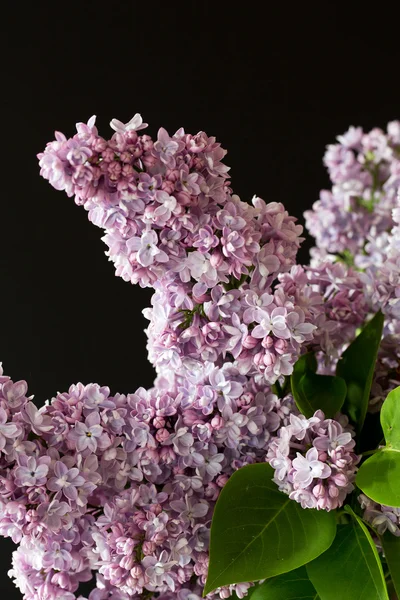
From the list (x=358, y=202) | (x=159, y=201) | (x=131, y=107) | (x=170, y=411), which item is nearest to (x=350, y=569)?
(x=170, y=411)

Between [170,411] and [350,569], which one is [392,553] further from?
[170,411]

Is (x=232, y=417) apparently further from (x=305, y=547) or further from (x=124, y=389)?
(x=124, y=389)

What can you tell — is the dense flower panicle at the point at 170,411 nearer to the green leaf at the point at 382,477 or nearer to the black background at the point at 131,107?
the green leaf at the point at 382,477

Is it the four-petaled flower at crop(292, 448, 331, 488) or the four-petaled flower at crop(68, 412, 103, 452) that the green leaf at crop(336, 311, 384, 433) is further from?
the four-petaled flower at crop(68, 412, 103, 452)

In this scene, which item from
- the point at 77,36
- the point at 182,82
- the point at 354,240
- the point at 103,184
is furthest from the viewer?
the point at 182,82

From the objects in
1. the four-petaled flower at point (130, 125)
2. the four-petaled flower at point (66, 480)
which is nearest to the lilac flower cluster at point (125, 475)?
the four-petaled flower at point (66, 480)

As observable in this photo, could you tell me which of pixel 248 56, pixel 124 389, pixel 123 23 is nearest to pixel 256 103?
pixel 248 56

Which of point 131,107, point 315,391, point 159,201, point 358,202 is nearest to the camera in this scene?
point 159,201
